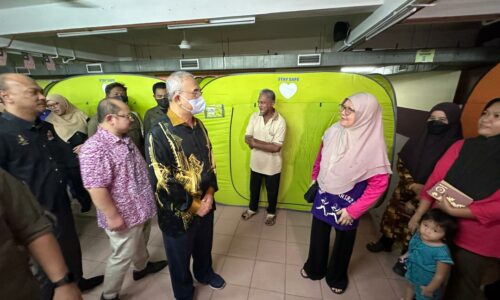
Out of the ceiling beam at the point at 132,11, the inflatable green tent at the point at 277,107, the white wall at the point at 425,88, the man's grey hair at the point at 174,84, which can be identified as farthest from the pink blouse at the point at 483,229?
the white wall at the point at 425,88

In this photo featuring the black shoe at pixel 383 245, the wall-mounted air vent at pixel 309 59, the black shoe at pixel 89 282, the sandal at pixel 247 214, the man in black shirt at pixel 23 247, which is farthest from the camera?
the wall-mounted air vent at pixel 309 59

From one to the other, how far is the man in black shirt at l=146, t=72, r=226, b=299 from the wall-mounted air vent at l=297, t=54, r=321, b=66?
2306 mm

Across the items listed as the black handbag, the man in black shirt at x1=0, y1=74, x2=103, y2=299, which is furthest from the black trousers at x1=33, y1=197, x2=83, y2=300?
the black handbag

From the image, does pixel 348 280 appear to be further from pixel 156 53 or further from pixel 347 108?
pixel 156 53

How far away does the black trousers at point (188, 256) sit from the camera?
4.27ft

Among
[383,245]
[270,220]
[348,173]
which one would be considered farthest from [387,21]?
[270,220]

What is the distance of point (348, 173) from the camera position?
1.30 m

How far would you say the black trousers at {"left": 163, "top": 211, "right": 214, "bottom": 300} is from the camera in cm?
130

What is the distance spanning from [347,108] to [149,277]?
6.93 feet

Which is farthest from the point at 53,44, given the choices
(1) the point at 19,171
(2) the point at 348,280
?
(2) the point at 348,280

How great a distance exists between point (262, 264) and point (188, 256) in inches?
34.3

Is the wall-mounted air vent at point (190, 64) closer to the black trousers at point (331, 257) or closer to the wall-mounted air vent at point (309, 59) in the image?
the wall-mounted air vent at point (309, 59)

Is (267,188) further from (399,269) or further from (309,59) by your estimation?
(309,59)

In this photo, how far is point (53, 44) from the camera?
13.9ft
